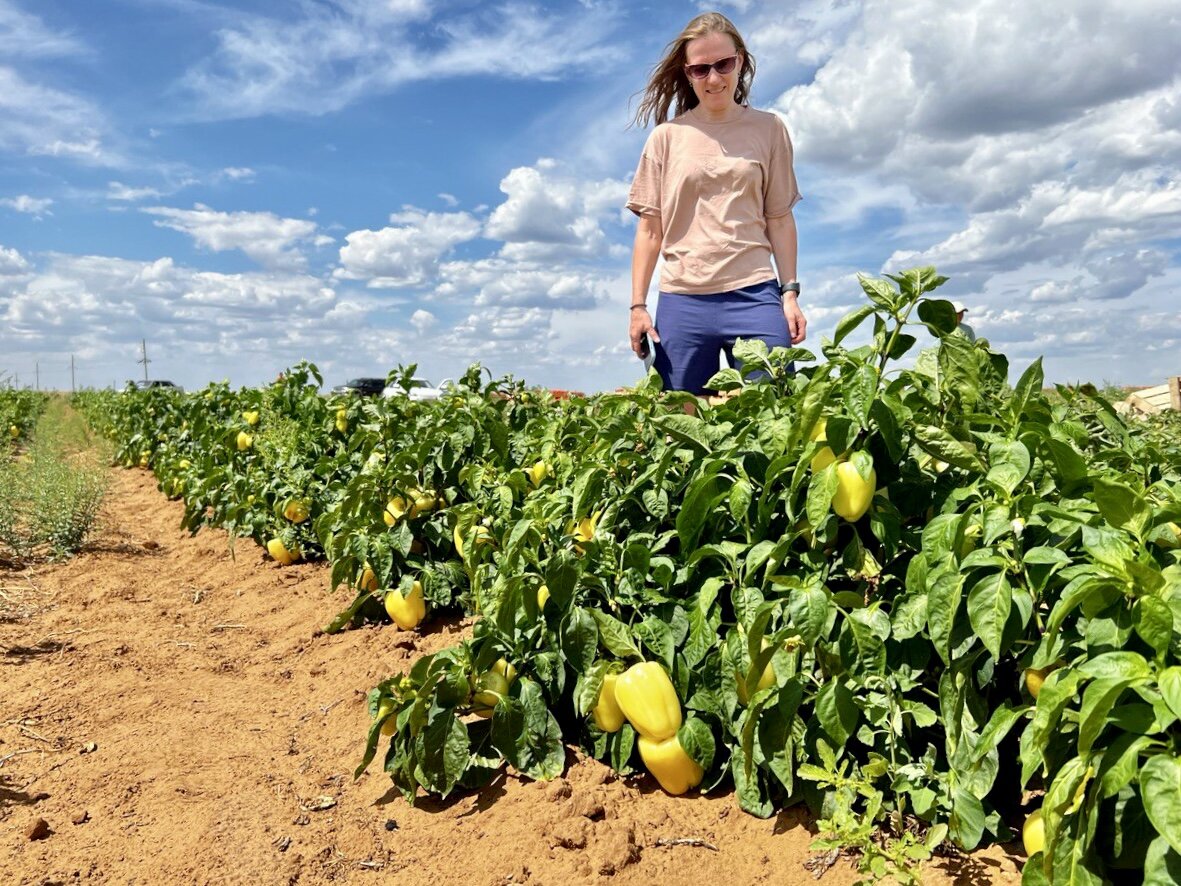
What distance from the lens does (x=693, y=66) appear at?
13.0 ft

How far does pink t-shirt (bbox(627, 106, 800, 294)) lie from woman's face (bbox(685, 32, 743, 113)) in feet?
0.33

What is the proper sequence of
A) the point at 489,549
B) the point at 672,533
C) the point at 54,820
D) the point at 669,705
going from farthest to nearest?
the point at 489,549
the point at 54,820
the point at 672,533
the point at 669,705

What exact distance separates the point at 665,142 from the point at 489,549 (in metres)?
1.97

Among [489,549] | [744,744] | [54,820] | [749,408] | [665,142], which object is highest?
[665,142]

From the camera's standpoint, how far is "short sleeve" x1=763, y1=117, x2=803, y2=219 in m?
4.02

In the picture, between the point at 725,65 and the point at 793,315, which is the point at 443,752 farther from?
the point at 725,65

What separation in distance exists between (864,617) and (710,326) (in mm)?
2132

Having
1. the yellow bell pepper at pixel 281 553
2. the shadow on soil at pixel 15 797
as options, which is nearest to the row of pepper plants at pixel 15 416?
the yellow bell pepper at pixel 281 553

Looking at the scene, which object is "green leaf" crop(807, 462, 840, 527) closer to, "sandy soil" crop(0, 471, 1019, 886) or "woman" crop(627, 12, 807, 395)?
"sandy soil" crop(0, 471, 1019, 886)

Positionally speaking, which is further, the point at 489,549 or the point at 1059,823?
the point at 489,549

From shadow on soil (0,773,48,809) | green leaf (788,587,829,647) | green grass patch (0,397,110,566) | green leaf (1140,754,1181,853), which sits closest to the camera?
green leaf (1140,754,1181,853)

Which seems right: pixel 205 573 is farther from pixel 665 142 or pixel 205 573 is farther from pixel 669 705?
pixel 669 705

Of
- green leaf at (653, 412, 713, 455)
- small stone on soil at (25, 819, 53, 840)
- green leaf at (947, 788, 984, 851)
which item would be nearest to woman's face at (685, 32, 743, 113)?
green leaf at (653, 412, 713, 455)

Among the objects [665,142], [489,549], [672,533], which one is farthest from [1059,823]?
[665,142]
